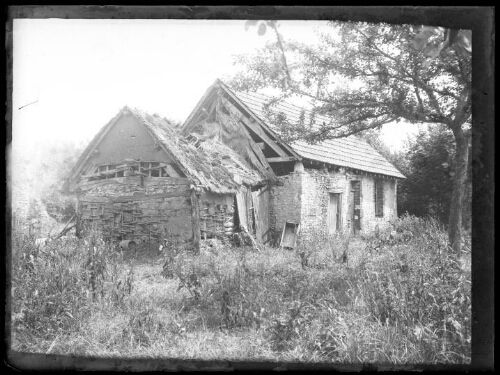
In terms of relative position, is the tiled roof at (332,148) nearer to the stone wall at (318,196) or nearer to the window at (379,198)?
the window at (379,198)

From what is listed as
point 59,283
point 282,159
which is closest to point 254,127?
point 282,159

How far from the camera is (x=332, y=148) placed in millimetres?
6879

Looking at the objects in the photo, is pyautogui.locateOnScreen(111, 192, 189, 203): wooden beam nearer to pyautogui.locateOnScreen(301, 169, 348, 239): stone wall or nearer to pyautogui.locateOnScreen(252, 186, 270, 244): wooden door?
pyautogui.locateOnScreen(252, 186, 270, 244): wooden door

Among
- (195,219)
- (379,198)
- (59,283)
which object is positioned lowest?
(59,283)

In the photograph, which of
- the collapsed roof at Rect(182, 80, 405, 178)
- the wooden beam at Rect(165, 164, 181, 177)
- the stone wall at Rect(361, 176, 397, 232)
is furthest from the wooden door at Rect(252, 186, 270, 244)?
the wooden beam at Rect(165, 164, 181, 177)

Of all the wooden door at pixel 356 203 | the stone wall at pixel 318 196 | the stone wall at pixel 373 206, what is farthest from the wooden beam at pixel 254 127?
the stone wall at pixel 373 206

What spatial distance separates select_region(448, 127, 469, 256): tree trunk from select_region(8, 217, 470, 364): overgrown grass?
A: 16 centimetres

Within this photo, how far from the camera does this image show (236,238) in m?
6.48

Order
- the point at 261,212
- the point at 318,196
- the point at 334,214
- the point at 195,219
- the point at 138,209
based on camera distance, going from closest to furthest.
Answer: the point at 138,209 → the point at 195,219 → the point at 334,214 → the point at 318,196 → the point at 261,212

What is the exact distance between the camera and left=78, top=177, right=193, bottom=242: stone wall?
229 inches

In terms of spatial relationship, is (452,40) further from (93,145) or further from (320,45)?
(93,145)

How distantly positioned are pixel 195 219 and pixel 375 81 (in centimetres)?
340

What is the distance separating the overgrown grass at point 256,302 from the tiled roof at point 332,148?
3.39 feet

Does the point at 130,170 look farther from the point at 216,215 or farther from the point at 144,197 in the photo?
the point at 216,215
